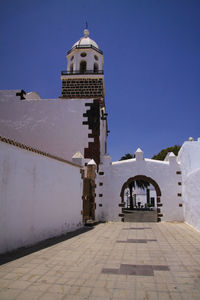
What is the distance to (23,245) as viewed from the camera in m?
5.60

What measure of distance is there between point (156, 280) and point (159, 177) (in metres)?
9.00

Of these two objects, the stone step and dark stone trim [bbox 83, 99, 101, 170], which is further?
the stone step

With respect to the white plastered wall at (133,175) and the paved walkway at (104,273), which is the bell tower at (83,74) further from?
the paved walkway at (104,273)

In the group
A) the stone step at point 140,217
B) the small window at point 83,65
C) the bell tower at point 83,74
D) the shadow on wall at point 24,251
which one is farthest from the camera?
the small window at point 83,65

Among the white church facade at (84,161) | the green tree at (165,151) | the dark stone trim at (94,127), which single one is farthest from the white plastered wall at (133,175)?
the green tree at (165,151)

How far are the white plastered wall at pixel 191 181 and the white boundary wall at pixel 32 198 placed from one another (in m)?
4.90

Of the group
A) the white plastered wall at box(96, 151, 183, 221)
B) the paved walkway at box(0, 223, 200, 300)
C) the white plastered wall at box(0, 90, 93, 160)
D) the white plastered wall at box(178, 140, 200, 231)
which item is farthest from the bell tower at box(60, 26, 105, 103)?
the paved walkway at box(0, 223, 200, 300)

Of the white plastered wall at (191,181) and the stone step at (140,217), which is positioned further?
the stone step at (140,217)

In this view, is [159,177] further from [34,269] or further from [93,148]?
[34,269]

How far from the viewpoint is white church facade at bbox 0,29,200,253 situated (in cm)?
848

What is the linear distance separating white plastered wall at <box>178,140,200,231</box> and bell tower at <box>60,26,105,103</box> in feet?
21.2

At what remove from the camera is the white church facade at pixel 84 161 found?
27.8ft

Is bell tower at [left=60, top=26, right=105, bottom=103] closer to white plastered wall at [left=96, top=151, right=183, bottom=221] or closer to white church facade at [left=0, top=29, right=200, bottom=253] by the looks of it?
white church facade at [left=0, top=29, right=200, bottom=253]

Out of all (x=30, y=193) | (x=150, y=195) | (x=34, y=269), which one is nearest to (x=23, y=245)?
(x=30, y=193)
